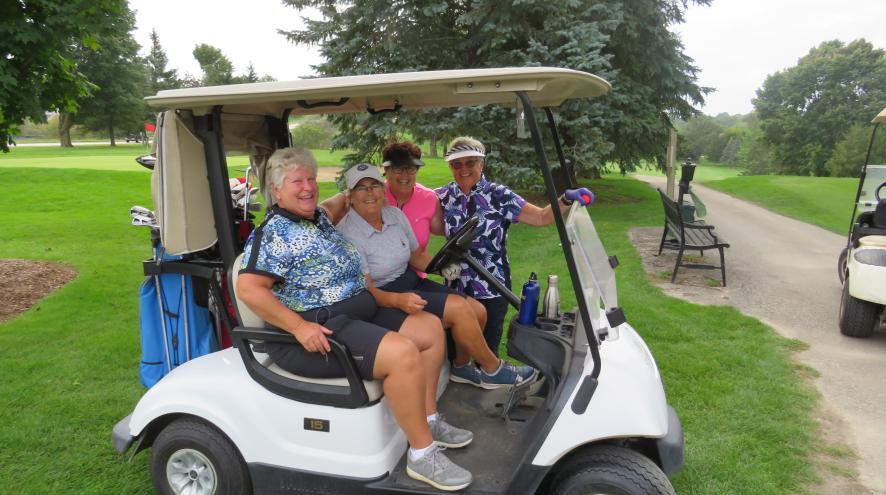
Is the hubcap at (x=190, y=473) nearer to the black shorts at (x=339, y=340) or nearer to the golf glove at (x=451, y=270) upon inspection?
the black shorts at (x=339, y=340)

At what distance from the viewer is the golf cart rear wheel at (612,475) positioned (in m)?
1.93

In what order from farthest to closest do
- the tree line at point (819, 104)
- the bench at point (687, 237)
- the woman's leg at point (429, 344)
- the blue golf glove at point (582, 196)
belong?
the tree line at point (819, 104) → the bench at point (687, 237) → the woman's leg at point (429, 344) → the blue golf glove at point (582, 196)

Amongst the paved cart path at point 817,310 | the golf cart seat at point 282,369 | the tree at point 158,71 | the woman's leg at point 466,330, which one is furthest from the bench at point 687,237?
the tree at point 158,71

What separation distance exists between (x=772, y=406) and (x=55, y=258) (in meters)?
7.82

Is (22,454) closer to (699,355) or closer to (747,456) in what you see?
(747,456)

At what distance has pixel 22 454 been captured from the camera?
2.86 metres

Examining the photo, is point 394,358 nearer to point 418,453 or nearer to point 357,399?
point 357,399

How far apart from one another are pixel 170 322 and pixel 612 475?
6.87ft

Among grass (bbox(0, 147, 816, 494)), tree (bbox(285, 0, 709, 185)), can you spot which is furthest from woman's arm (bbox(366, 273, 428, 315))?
tree (bbox(285, 0, 709, 185))

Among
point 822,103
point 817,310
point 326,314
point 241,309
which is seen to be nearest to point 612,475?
point 326,314

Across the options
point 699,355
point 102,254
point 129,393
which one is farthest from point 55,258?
point 699,355

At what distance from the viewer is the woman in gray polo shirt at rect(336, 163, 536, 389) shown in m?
2.68

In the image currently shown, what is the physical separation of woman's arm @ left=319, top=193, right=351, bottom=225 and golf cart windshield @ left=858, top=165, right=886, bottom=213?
17.8 feet

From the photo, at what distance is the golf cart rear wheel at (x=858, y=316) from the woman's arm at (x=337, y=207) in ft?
13.1
